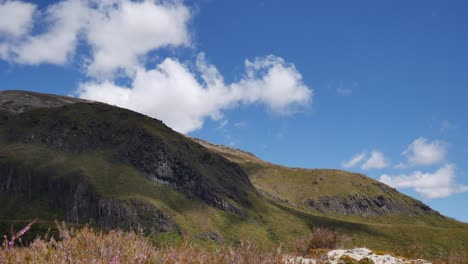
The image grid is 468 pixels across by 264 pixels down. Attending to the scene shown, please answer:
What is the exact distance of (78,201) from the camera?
5925 inches

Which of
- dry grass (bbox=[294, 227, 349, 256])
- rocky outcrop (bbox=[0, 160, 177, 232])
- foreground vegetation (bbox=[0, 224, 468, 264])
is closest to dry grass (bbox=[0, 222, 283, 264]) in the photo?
foreground vegetation (bbox=[0, 224, 468, 264])

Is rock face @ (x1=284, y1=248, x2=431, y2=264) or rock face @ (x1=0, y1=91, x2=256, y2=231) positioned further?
rock face @ (x1=0, y1=91, x2=256, y2=231)

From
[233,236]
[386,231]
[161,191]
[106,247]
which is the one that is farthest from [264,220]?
[106,247]

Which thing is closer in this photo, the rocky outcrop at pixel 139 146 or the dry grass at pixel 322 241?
the dry grass at pixel 322 241

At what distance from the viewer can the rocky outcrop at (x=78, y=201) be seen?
141m

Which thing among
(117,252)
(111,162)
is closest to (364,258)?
(117,252)

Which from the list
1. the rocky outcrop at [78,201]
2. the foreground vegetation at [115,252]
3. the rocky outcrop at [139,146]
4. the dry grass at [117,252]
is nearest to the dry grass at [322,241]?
the foreground vegetation at [115,252]

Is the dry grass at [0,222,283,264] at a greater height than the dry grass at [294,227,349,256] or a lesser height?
lesser

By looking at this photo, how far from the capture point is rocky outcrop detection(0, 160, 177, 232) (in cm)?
14075

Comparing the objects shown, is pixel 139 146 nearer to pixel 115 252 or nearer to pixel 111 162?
pixel 111 162

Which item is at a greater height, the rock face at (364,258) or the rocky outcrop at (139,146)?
the rocky outcrop at (139,146)

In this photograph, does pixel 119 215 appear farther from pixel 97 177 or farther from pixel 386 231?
pixel 386 231

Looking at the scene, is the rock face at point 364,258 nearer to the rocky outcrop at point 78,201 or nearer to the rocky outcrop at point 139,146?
the rocky outcrop at point 78,201

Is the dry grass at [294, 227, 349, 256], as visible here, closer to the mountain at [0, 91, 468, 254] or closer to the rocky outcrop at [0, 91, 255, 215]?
the mountain at [0, 91, 468, 254]
